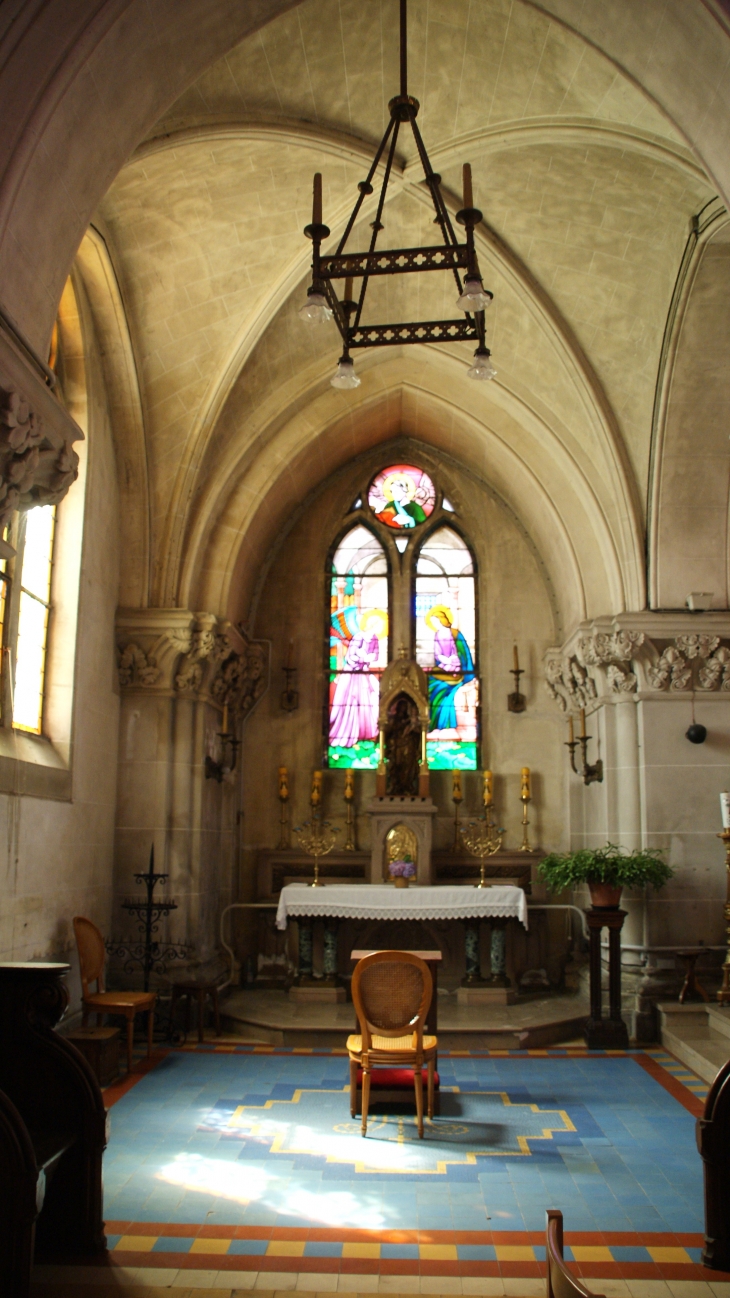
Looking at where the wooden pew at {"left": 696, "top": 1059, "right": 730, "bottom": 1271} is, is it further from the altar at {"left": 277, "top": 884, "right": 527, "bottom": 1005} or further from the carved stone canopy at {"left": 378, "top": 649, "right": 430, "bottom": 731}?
the carved stone canopy at {"left": 378, "top": 649, "right": 430, "bottom": 731}

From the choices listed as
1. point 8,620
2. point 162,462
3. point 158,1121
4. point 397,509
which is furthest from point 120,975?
point 397,509

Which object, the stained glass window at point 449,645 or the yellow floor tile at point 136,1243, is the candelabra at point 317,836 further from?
the yellow floor tile at point 136,1243

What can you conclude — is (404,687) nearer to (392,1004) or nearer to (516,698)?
(516,698)

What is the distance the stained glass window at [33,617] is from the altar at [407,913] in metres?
3.30

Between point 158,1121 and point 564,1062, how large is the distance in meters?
3.58

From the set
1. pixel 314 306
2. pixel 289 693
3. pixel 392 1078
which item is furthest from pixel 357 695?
pixel 314 306

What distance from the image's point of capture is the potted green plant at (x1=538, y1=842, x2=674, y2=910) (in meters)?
9.23

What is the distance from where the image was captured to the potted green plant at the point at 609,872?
364 inches

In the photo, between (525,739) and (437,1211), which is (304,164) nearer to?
(525,739)

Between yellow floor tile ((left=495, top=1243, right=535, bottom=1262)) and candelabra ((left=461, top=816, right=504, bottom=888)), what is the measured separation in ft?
21.1

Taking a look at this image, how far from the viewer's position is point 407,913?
33.3 feet

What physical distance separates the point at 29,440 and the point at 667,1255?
493 centimetres

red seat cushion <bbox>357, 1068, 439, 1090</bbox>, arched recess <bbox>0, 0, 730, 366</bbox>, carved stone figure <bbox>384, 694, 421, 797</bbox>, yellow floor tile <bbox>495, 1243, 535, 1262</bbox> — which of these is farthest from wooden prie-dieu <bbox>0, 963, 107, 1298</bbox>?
carved stone figure <bbox>384, 694, 421, 797</bbox>

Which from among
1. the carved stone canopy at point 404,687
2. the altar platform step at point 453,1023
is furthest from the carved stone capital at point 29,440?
the carved stone canopy at point 404,687
